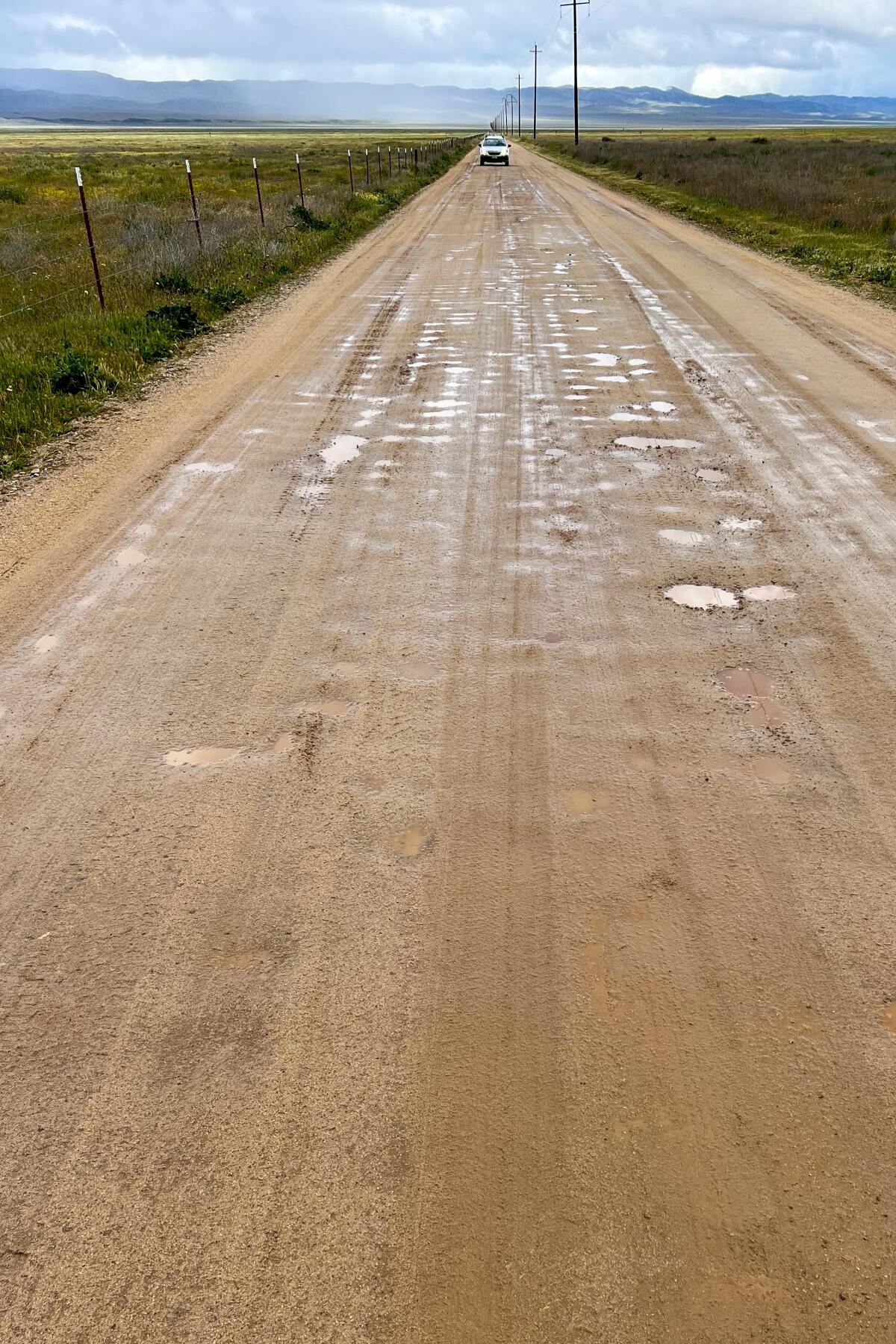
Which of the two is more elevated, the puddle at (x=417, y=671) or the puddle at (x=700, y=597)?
the puddle at (x=700, y=597)

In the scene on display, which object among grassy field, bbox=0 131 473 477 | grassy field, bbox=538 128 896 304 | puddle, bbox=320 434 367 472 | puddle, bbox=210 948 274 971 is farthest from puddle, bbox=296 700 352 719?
grassy field, bbox=538 128 896 304

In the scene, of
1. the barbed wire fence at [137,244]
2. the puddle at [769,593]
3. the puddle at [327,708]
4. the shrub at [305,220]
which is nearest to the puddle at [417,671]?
the puddle at [327,708]

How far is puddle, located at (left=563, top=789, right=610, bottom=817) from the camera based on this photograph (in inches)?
127

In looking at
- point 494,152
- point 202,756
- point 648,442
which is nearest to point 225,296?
point 648,442

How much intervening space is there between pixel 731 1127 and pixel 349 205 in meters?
25.3

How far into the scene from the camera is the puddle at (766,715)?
3667mm

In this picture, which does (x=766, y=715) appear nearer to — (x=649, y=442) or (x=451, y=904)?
(x=451, y=904)

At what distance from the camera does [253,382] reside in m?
8.68

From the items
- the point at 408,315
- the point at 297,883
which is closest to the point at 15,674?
the point at 297,883

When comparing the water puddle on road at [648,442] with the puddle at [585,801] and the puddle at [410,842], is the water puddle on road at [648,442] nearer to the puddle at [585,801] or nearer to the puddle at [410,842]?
the puddle at [585,801]

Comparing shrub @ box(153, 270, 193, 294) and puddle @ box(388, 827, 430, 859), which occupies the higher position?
shrub @ box(153, 270, 193, 294)

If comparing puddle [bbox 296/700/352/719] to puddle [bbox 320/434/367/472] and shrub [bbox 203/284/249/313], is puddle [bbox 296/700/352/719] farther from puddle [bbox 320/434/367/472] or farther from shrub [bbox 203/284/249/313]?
shrub [bbox 203/284/249/313]

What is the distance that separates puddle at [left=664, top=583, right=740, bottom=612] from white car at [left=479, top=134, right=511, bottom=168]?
48.9 meters

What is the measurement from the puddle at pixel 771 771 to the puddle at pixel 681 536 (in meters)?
2.04
